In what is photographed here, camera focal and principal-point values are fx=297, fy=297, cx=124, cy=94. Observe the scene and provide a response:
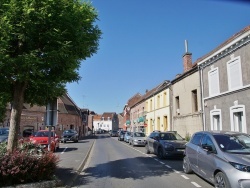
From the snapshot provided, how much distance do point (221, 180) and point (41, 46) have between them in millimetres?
6392

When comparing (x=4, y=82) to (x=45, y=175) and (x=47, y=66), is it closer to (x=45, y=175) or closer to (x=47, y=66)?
(x=47, y=66)

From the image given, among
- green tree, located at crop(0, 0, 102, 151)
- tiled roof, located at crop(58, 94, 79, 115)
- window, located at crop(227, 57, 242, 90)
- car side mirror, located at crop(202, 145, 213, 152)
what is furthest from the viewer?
tiled roof, located at crop(58, 94, 79, 115)

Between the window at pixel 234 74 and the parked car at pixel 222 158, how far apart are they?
8.26m

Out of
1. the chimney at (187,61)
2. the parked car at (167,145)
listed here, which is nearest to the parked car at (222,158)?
the parked car at (167,145)

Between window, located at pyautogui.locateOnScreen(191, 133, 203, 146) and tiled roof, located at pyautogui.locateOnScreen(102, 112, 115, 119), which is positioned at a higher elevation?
tiled roof, located at pyautogui.locateOnScreen(102, 112, 115, 119)

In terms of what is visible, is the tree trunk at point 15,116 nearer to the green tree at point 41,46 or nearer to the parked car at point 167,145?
the green tree at point 41,46

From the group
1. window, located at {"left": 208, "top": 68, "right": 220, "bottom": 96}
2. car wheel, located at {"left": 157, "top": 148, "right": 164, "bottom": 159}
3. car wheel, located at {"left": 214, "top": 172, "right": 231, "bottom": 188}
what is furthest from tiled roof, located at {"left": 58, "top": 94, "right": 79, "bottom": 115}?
car wheel, located at {"left": 214, "top": 172, "right": 231, "bottom": 188}

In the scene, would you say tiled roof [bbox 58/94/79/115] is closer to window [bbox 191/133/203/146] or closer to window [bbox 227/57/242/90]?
window [bbox 227/57/242/90]

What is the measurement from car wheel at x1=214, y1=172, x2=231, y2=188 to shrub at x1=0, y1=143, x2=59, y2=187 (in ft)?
15.5

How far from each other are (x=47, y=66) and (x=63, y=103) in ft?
178

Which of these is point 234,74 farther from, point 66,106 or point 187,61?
point 66,106

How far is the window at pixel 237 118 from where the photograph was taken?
56.5 feet

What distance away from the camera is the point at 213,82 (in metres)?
21.1

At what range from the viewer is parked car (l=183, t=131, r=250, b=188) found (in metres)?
7.10
